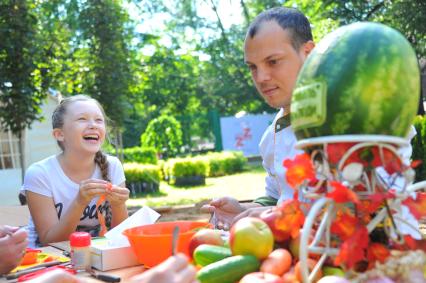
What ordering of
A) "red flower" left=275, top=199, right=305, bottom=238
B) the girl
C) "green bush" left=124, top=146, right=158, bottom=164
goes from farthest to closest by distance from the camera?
"green bush" left=124, top=146, right=158, bottom=164
the girl
"red flower" left=275, top=199, right=305, bottom=238

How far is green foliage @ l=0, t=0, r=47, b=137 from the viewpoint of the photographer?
735 cm

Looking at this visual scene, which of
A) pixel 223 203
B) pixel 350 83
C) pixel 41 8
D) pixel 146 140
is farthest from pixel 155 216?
pixel 146 140

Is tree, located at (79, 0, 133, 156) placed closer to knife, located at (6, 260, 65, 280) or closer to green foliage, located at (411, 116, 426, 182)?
green foliage, located at (411, 116, 426, 182)

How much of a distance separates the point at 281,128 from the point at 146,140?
18.9 m

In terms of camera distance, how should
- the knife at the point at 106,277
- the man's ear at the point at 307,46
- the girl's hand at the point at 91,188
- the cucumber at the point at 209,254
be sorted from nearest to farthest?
the cucumber at the point at 209,254 → the knife at the point at 106,277 → the man's ear at the point at 307,46 → the girl's hand at the point at 91,188

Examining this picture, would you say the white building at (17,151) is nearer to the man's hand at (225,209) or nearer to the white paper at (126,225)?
the white paper at (126,225)

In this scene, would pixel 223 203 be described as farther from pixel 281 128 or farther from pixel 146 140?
pixel 146 140

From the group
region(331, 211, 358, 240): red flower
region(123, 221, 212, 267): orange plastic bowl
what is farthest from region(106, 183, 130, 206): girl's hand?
region(331, 211, 358, 240): red flower

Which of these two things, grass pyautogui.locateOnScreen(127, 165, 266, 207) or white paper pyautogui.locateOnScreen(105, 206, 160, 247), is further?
grass pyautogui.locateOnScreen(127, 165, 266, 207)

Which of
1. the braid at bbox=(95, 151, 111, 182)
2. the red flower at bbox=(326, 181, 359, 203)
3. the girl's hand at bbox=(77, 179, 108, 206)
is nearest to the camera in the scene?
the red flower at bbox=(326, 181, 359, 203)

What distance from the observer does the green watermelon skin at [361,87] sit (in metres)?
0.90

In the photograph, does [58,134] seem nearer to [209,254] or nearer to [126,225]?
[126,225]

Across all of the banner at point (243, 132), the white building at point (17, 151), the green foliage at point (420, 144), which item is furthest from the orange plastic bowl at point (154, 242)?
the banner at point (243, 132)

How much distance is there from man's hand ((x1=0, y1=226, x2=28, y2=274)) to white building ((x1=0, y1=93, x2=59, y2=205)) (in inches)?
307
